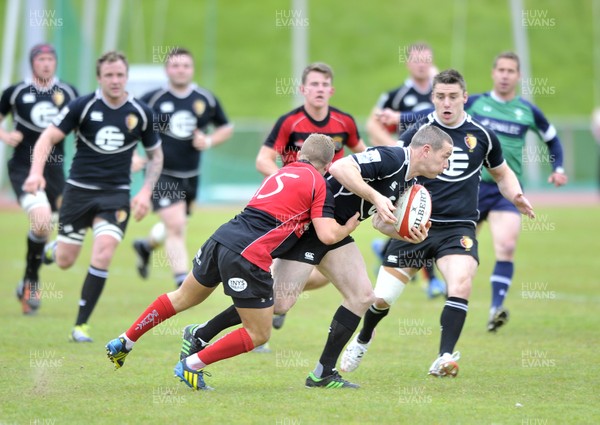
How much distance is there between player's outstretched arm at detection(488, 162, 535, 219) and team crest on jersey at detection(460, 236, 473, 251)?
1.67 feet

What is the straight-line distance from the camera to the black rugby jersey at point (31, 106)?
36.0 feet

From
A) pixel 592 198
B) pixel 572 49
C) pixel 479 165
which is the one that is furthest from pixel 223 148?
pixel 479 165

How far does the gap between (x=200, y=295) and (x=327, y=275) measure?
3.00 ft

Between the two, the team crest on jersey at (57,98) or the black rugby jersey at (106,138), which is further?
the team crest on jersey at (57,98)

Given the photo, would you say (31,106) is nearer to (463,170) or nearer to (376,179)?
(463,170)

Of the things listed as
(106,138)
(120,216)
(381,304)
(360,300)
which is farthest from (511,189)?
(106,138)

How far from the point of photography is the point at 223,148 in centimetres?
3156

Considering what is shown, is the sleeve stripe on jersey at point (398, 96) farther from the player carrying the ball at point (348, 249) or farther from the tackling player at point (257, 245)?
the tackling player at point (257, 245)

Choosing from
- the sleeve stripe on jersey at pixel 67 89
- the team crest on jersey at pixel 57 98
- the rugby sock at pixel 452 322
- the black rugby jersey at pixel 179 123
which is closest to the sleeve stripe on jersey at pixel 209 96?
the black rugby jersey at pixel 179 123

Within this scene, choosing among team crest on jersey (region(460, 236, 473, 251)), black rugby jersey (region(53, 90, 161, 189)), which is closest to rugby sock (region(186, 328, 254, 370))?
team crest on jersey (region(460, 236, 473, 251))

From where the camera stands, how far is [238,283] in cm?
650

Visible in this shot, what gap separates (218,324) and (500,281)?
366 centimetres

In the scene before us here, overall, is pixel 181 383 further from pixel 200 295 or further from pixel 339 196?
pixel 339 196

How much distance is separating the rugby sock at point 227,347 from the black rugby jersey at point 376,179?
3.78ft
